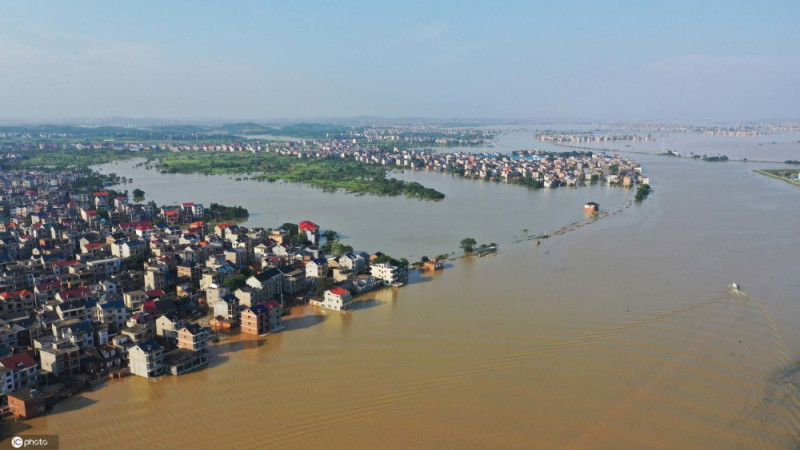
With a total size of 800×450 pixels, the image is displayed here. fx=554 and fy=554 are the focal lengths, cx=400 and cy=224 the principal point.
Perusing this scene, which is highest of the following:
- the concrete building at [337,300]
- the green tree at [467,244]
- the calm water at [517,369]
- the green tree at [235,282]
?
the green tree at [467,244]

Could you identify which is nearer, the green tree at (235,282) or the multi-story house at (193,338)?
the multi-story house at (193,338)

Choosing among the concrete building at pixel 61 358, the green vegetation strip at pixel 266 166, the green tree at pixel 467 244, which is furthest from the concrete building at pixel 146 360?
the green vegetation strip at pixel 266 166

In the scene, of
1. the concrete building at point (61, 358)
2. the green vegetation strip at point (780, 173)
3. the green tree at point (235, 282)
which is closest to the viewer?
the concrete building at point (61, 358)

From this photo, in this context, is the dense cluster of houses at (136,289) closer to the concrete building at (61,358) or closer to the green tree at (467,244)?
the concrete building at (61,358)

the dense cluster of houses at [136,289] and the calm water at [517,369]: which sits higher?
the dense cluster of houses at [136,289]

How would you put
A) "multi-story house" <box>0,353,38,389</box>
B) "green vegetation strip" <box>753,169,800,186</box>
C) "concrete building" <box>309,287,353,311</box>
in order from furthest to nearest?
"green vegetation strip" <box>753,169,800,186</box>
"concrete building" <box>309,287,353,311</box>
"multi-story house" <box>0,353,38,389</box>

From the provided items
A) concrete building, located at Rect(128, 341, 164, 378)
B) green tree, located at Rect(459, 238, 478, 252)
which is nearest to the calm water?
concrete building, located at Rect(128, 341, 164, 378)

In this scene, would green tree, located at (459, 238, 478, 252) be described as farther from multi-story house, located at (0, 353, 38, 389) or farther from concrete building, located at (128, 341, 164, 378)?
multi-story house, located at (0, 353, 38, 389)

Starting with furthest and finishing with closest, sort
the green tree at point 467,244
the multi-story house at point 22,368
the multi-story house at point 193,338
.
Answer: the green tree at point 467,244, the multi-story house at point 193,338, the multi-story house at point 22,368
